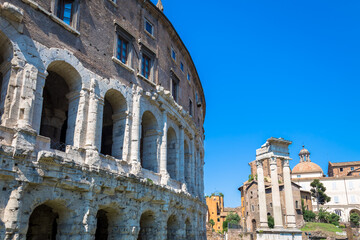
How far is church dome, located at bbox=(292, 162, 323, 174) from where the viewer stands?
72.8 meters

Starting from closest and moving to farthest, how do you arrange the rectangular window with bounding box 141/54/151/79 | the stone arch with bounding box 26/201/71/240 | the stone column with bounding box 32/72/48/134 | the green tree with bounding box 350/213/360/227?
the stone column with bounding box 32/72/48/134, the stone arch with bounding box 26/201/71/240, the rectangular window with bounding box 141/54/151/79, the green tree with bounding box 350/213/360/227

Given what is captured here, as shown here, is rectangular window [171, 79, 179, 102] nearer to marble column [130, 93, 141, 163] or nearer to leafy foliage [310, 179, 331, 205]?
marble column [130, 93, 141, 163]

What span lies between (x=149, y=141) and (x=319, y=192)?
54669mm

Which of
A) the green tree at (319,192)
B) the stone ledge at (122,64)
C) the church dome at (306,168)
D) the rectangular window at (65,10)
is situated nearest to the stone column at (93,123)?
the stone ledge at (122,64)

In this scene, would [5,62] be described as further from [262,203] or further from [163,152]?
[262,203]

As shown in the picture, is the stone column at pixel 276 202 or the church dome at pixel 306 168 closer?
the stone column at pixel 276 202

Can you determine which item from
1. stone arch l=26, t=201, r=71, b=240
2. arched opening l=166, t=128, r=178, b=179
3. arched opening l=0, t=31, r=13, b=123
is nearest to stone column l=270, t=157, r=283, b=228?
arched opening l=166, t=128, r=178, b=179

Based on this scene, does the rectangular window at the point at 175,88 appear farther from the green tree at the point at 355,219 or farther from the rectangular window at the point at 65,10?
the green tree at the point at 355,219

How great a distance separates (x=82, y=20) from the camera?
12.8 m

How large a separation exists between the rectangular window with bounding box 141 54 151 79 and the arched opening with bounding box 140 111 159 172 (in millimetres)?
1867

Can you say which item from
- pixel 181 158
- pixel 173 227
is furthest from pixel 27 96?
pixel 173 227

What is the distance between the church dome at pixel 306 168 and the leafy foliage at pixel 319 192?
30.8ft

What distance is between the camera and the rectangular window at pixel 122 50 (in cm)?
1475

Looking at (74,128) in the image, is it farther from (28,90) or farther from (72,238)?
(72,238)
